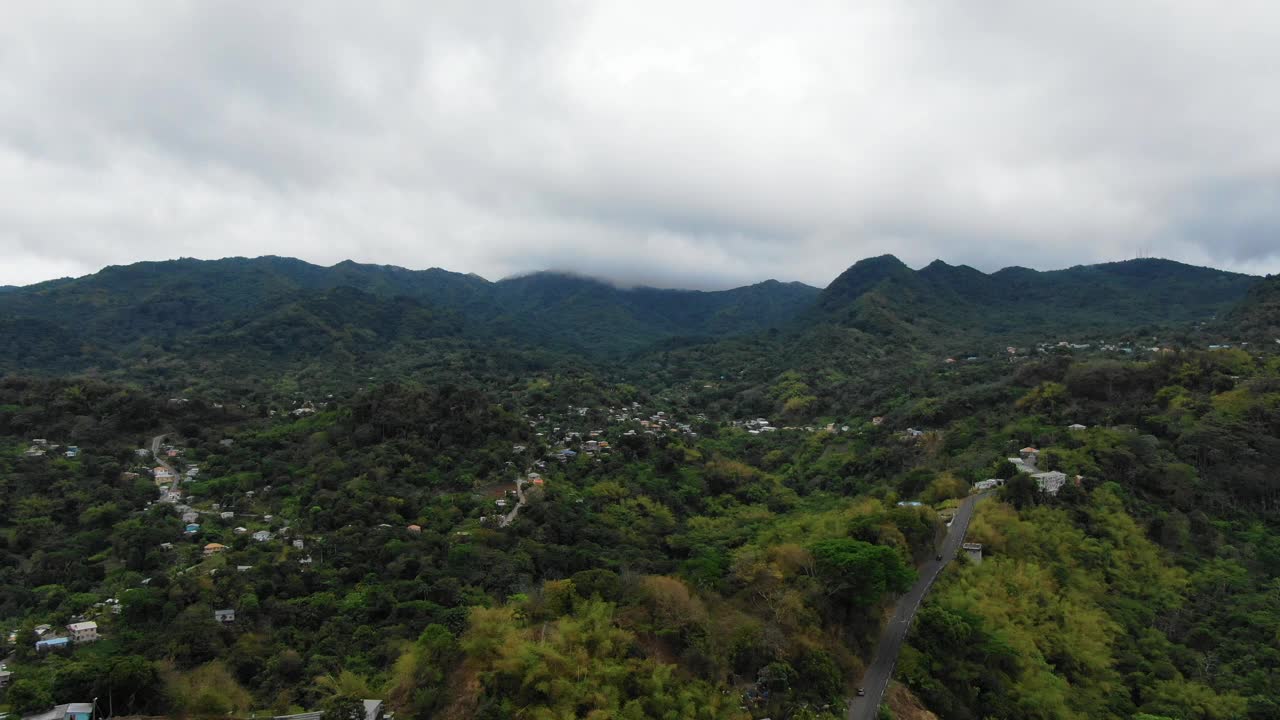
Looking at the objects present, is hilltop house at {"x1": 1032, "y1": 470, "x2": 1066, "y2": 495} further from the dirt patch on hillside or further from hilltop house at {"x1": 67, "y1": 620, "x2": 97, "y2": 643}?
hilltop house at {"x1": 67, "y1": 620, "x2": 97, "y2": 643}

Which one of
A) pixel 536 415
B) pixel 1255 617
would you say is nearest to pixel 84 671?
pixel 1255 617

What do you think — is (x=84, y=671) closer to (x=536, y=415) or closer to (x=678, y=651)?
(x=678, y=651)

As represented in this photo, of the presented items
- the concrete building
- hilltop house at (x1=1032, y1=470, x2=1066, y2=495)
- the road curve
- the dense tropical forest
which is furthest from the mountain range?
the concrete building

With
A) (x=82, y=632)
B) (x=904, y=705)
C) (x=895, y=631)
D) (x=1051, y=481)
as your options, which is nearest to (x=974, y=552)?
(x=895, y=631)

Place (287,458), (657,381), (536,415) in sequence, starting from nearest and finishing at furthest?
(287,458)
(536,415)
(657,381)

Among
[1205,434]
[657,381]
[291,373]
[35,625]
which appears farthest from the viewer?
[657,381]

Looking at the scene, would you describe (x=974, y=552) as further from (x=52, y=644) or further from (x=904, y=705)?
(x=52, y=644)

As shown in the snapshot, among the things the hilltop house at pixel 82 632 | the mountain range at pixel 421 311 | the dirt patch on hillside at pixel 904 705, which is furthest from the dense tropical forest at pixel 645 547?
the mountain range at pixel 421 311
